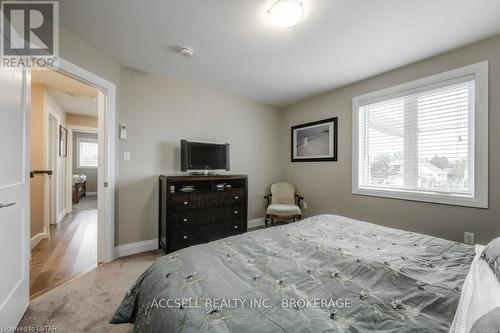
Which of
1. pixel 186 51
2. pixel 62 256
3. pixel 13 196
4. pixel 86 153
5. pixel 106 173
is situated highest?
pixel 186 51

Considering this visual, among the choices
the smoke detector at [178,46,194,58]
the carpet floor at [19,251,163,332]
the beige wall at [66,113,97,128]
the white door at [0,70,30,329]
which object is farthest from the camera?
the beige wall at [66,113,97,128]

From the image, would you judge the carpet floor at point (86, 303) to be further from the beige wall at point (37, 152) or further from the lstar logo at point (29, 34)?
the lstar logo at point (29, 34)

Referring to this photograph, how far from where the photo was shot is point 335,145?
3406 millimetres

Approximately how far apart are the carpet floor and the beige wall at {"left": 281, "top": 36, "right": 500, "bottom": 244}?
9.45ft

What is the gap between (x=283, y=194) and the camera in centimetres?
403

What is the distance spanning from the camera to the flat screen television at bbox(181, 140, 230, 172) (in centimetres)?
302

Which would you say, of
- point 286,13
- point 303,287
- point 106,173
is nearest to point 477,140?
point 286,13

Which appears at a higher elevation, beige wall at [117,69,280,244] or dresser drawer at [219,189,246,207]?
beige wall at [117,69,280,244]

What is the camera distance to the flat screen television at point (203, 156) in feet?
9.90

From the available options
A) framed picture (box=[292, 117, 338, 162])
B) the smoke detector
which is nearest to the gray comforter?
the smoke detector

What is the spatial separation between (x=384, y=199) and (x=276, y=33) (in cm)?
243

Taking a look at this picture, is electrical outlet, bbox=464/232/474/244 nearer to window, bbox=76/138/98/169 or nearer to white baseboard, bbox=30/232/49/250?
white baseboard, bbox=30/232/49/250

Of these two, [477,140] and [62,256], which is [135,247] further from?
[477,140]

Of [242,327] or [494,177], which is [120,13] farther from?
[494,177]
